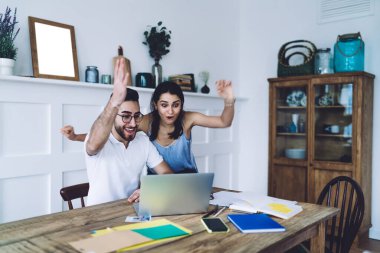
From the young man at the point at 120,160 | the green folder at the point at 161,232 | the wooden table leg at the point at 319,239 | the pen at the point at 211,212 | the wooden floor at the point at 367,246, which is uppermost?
the young man at the point at 120,160

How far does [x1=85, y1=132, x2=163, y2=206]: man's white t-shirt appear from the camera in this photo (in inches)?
75.1

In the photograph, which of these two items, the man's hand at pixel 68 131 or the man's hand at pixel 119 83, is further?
the man's hand at pixel 68 131

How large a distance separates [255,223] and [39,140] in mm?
1797

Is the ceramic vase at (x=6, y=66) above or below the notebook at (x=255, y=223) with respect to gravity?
above

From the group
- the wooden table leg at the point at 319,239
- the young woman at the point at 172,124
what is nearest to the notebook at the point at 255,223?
the wooden table leg at the point at 319,239

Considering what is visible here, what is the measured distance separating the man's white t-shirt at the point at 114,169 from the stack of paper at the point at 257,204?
0.47 m

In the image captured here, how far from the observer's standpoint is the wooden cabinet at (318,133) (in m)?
3.49

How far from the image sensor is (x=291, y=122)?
4086 mm

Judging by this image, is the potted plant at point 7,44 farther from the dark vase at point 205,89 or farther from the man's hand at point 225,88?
the dark vase at point 205,89

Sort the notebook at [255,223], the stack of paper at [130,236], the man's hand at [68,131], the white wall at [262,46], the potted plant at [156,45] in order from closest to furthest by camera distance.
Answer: the stack of paper at [130,236] → the notebook at [255,223] → the man's hand at [68,131] → the potted plant at [156,45] → the white wall at [262,46]

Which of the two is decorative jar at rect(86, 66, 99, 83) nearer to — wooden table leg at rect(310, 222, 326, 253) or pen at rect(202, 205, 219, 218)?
pen at rect(202, 205, 219, 218)

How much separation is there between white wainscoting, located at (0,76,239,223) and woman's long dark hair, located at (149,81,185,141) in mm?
725

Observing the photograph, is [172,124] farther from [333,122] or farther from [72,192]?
[333,122]

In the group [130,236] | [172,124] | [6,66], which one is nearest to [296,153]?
[172,124]
